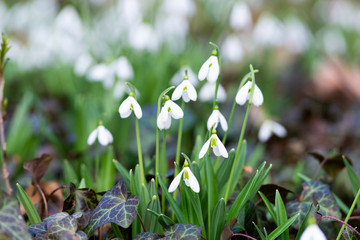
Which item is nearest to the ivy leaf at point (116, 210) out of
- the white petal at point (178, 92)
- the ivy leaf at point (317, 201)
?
the white petal at point (178, 92)

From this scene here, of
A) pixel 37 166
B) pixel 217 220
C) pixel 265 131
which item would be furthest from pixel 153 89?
pixel 217 220

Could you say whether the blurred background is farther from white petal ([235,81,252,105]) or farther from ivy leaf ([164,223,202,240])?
ivy leaf ([164,223,202,240])

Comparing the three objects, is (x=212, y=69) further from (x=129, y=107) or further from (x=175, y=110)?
(x=129, y=107)

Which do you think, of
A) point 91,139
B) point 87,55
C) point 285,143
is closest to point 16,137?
point 87,55

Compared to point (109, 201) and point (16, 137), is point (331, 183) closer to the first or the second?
point (109, 201)

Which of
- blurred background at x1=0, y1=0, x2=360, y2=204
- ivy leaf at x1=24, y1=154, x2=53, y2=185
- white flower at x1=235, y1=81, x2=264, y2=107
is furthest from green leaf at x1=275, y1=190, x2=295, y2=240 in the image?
ivy leaf at x1=24, y1=154, x2=53, y2=185
